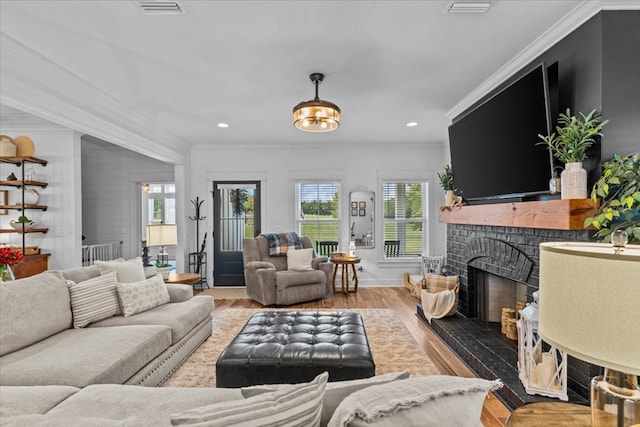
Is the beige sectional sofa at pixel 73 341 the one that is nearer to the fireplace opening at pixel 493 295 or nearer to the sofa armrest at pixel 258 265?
the sofa armrest at pixel 258 265

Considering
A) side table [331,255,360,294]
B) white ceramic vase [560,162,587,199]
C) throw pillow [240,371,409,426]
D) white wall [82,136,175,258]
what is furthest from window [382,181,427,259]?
throw pillow [240,371,409,426]

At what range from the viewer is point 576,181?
2.13 m

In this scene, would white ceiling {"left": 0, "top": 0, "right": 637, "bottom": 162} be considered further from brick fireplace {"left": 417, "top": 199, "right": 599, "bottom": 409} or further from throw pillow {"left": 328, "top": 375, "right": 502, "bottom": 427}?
throw pillow {"left": 328, "top": 375, "right": 502, "bottom": 427}

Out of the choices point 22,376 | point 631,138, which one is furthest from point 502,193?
point 22,376

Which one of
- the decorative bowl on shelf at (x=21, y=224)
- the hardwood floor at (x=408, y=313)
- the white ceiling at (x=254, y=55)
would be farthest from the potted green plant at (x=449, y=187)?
the decorative bowl on shelf at (x=21, y=224)

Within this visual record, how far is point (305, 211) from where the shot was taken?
21.3 feet

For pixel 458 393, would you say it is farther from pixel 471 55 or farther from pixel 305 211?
pixel 305 211

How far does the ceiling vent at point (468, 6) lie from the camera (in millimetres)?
2117

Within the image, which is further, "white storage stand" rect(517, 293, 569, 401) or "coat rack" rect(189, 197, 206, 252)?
"coat rack" rect(189, 197, 206, 252)

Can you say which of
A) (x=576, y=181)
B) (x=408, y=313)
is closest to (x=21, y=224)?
(x=408, y=313)

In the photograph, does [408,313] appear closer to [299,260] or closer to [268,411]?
[299,260]

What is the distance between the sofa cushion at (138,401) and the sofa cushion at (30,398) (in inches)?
2.4

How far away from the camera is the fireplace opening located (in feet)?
12.0

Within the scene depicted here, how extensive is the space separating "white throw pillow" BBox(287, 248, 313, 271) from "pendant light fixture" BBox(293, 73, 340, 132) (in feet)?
8.77
